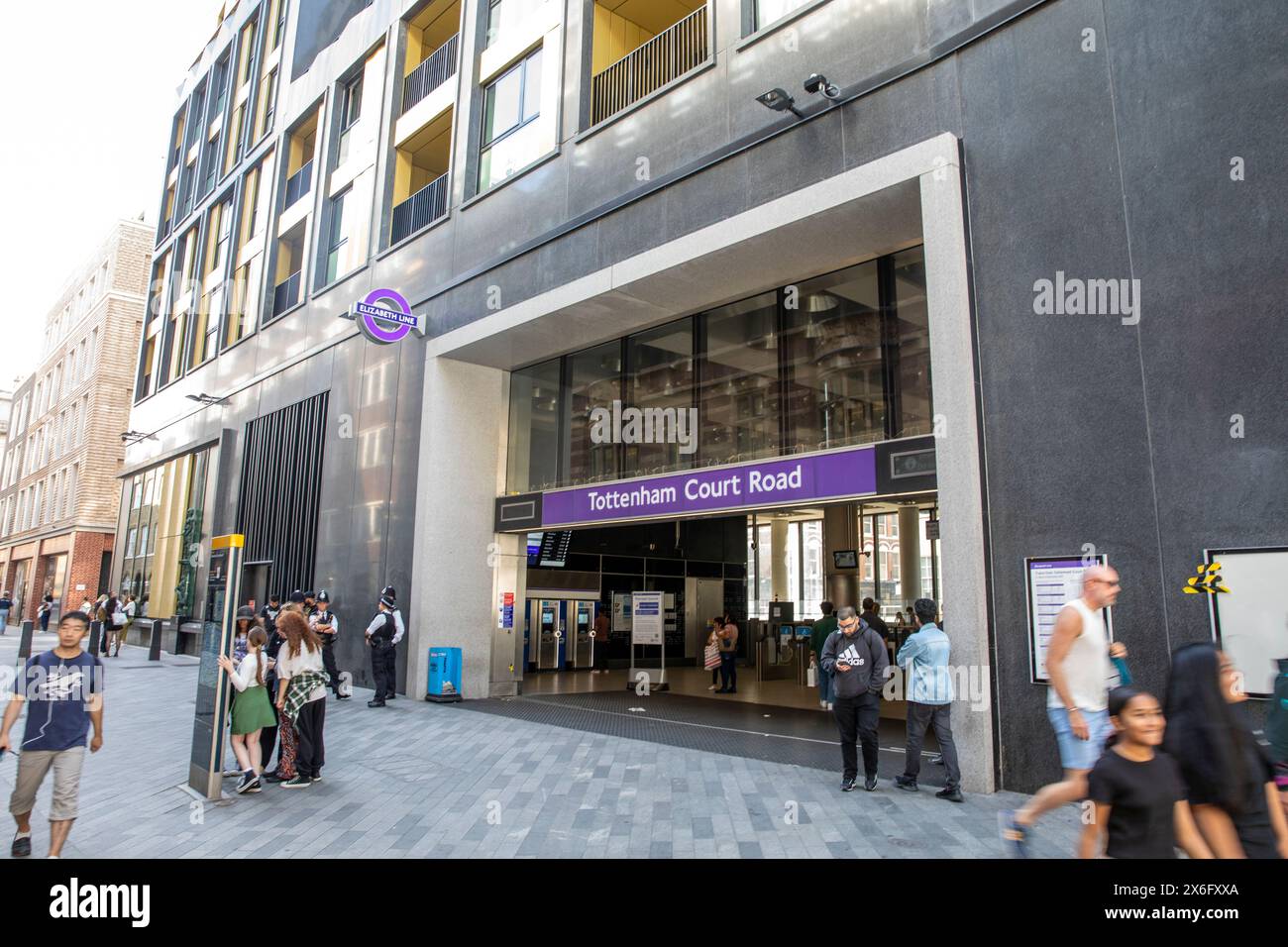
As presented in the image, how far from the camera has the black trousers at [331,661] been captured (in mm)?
11929

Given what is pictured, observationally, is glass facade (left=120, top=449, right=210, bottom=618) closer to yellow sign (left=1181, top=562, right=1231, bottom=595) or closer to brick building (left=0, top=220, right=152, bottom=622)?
brick building (left=0, top=220, right=152, bottom=622)

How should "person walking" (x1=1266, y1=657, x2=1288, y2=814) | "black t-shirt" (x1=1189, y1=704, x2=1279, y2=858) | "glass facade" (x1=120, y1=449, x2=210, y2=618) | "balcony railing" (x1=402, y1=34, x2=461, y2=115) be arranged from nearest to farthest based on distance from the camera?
1. "black t-shirt" (x1=1189, y1=704, x2=1279, y2=858)
2. "person walking" (x1=1266, y1=657, x2=1288, y2=814)
3. "balcony railing" (x1=402, y1=34, x2=461, y2=115)
4. "glass facade" (x1=120, y1=449, x2=210, y2=618)

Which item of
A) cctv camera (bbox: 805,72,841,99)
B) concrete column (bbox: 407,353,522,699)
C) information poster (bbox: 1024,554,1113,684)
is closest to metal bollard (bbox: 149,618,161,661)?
concrete column (bbox: 407,353,522,699)

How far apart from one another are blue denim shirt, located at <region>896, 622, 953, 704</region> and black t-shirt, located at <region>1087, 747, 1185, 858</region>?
3788mm

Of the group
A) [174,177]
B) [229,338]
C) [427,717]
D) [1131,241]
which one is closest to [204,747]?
[427,717]

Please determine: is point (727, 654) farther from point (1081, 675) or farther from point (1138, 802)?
point (1138, 802)

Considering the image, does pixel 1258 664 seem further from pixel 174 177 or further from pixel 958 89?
pixel 174 177

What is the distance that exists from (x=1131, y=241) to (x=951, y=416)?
2074 mm

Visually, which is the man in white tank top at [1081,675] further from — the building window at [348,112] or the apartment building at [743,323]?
the building window at [348,112]

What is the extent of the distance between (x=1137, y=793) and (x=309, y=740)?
22.2 feet

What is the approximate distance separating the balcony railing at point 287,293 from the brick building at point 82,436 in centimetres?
2260

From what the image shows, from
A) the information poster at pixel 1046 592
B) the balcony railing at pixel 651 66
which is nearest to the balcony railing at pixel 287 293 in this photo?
the balcony railing at pixel 651 66

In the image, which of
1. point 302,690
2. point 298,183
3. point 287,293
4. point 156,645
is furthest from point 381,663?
point 298,183

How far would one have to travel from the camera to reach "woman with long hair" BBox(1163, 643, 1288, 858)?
11.3 ft
